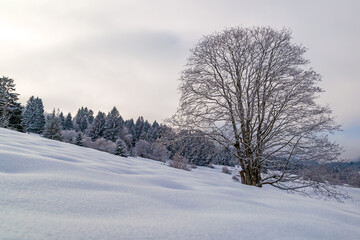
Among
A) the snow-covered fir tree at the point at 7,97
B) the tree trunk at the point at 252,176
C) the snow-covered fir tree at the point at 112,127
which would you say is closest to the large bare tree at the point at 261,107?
the tree trunk at the point at 252,176

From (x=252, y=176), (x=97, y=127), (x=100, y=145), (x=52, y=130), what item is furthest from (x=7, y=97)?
(x=252, y=176)

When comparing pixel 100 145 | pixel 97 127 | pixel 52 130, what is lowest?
pixel 100 145

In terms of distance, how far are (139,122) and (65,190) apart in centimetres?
6986

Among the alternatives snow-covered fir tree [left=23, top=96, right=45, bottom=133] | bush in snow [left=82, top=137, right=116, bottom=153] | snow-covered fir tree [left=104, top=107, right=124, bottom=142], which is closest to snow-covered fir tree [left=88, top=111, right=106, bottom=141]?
snow-covered fir tree [left=104, top=107, right=124, bottom=142]

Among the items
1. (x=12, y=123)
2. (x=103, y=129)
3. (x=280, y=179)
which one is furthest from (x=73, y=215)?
(x=103, y=129)

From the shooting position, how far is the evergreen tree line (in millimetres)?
5621

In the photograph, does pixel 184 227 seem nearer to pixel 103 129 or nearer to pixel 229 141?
pixel 229 141

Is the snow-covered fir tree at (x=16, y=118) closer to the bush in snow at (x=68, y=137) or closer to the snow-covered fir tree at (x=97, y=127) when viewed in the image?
the bush in snow at (x=68, y=137)

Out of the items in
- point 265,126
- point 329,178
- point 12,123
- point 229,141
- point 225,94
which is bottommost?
point 12,123

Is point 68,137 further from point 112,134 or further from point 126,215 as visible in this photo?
point 126,215

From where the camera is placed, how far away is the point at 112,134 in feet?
158

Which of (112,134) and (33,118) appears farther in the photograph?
(112,134)

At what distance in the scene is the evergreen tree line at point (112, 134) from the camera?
5621 millimetres

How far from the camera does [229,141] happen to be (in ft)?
17.3
